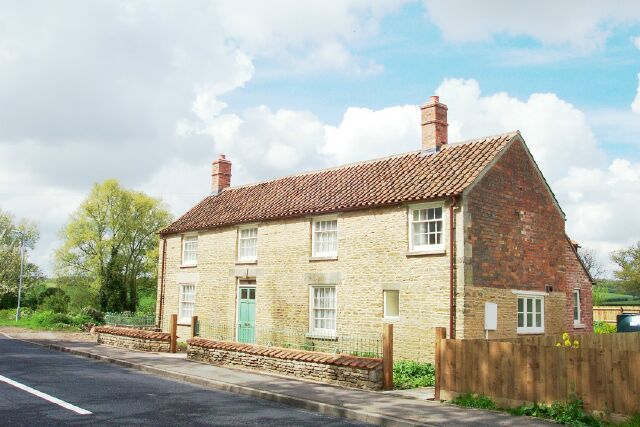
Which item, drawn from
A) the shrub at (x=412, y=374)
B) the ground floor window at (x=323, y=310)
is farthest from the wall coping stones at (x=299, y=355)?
the ground floor window at (x=323, y=310)

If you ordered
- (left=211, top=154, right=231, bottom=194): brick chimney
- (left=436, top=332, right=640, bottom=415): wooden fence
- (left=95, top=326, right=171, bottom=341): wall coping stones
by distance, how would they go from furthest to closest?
(left=211, top=154, right=231, bottom=194): brick chimney, (left=95, top=326, right=171, bottom=341): wall coping stones, (left=436, top=332, right=640, bottom=415): wooden fence

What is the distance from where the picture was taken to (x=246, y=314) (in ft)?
79.5

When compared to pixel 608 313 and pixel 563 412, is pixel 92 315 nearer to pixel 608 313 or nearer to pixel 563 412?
pixel 608 313

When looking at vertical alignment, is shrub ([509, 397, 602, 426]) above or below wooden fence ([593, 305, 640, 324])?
below

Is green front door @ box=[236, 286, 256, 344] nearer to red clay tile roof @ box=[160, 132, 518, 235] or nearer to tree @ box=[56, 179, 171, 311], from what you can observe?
red clay tile roof @ box=[160, 132, 518, 235]

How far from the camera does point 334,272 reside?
68.6ft

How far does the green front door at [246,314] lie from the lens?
23.9 meters

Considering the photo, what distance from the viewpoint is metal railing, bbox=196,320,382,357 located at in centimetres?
1917

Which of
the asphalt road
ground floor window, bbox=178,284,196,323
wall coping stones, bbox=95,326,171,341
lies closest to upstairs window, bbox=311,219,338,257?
wall coping stones, bbox=95,326,171,341

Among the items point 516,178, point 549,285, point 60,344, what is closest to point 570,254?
point 549,285

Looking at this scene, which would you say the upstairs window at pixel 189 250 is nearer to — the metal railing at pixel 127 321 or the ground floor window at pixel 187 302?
the ground floor window at pixel 187 302

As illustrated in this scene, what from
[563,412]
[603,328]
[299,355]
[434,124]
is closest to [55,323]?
[299,355]

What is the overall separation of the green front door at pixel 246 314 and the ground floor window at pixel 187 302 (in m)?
3.53

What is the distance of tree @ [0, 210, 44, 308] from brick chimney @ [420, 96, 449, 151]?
38.4 meters
